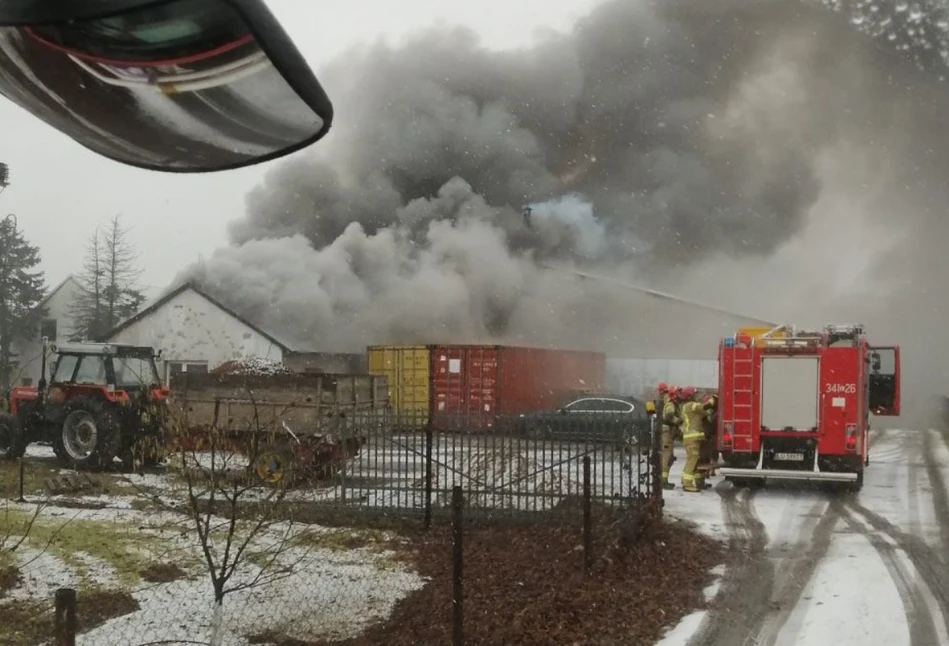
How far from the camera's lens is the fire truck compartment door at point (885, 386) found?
14.9 metres

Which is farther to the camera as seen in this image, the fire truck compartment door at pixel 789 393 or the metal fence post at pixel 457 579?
the fire truck compartment door at pixel 789 393

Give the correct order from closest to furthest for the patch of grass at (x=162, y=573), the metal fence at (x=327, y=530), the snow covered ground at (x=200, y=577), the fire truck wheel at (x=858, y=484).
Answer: the snow covered ground at (x=200, y=577)
the metal fence at (x=327, y=530)
the patch of grass at (x=162, y=573)
the fire truck wheel at (x=858, y=484)

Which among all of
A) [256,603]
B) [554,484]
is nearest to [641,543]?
[554,484]

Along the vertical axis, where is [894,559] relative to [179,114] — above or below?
below

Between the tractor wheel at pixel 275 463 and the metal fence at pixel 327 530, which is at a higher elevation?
the tractor wheel at pixel 275 463

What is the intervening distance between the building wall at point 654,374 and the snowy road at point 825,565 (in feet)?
48.6

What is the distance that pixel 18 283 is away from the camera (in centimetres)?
3381

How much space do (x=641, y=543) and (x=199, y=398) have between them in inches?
258

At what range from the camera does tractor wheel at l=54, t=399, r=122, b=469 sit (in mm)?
11742

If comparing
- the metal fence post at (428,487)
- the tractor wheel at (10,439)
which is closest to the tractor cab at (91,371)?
→ the tractor wheel at (10,439)

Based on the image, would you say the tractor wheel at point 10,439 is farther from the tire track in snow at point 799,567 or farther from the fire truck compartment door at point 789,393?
the fire truck compartment door at point 789,393

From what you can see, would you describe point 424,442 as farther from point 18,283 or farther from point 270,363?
point 18,283

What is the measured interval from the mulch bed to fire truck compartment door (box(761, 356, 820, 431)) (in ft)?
→ 13.0

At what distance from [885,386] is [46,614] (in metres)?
14.5
